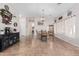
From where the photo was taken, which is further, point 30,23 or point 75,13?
point 30,23

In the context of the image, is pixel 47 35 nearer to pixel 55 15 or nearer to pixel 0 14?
pixel 55 15

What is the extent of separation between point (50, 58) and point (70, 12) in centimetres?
357

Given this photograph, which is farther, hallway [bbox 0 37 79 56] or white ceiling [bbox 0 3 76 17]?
white ceiling [bbox 0 3 76 17]

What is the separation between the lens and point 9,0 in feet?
12.1

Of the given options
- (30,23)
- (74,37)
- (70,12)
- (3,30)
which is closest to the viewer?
(3,30)

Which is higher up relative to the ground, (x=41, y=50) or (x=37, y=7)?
(x=37, y=7)

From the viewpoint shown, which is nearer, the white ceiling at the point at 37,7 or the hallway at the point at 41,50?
the hallway at the point at 41,50

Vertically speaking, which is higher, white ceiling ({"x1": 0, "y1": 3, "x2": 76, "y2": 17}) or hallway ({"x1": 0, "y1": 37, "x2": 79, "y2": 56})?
Answer: white ceiling ({"x1": 0, "y1": 3, "x2": 76, "y2": 17})

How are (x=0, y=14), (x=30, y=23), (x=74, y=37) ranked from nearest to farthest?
1. (x=0, y=14)
2. (x=74, y=37)
3. (x=30, y=23)

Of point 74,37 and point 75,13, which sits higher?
point 75,13

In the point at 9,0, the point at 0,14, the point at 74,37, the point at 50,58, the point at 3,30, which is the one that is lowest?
the point at 50,58

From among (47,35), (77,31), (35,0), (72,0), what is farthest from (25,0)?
(47,35)

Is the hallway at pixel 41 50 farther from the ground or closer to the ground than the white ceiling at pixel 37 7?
closer to the ground

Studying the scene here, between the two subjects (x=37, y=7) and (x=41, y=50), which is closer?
(x=41, y=50)
